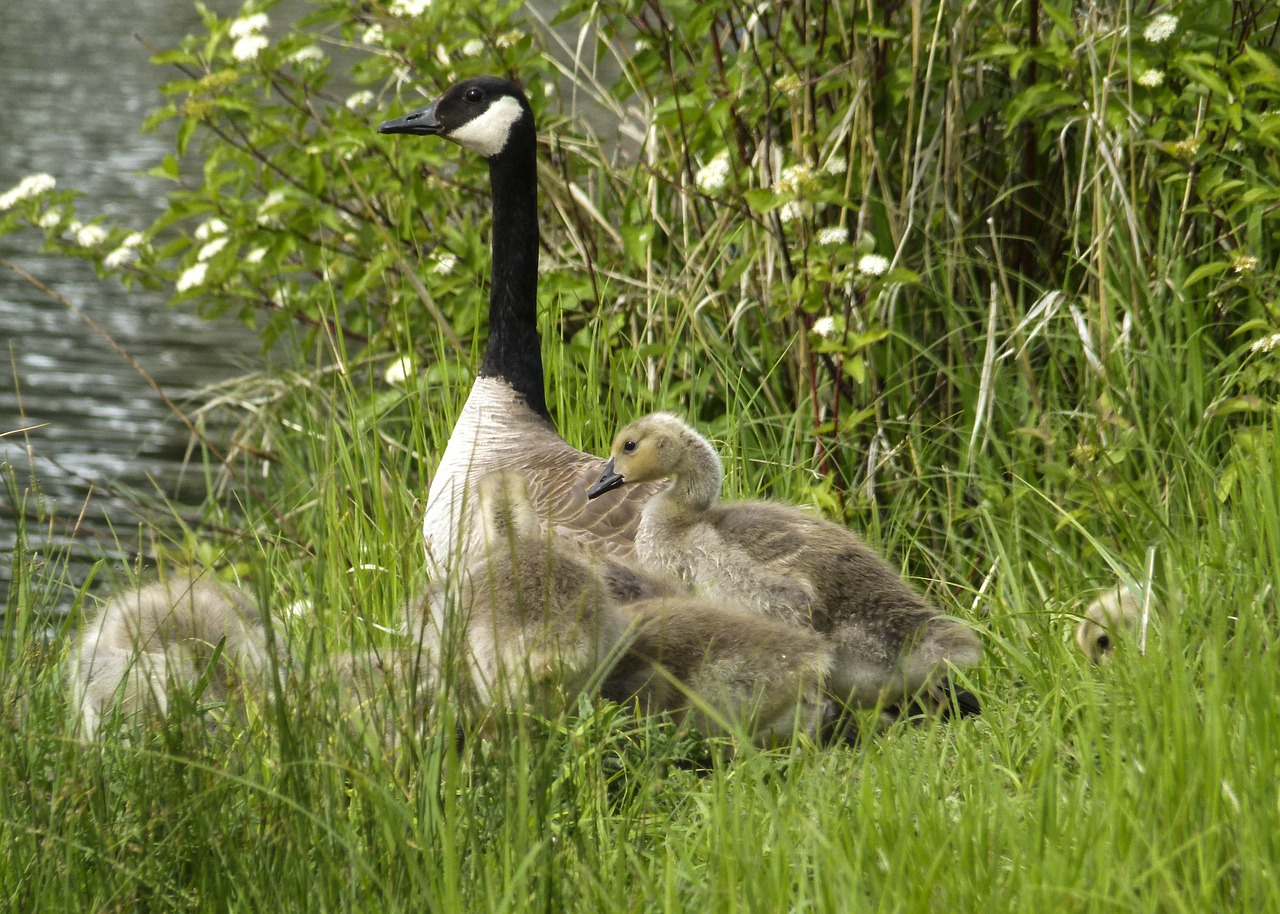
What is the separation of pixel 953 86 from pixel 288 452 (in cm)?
341

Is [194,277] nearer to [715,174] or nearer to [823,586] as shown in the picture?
[715,174]

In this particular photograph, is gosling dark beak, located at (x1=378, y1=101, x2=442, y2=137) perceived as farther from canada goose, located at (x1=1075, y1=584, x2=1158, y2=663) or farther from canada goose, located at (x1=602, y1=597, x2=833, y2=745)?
canada goose, located at (x1=1075, y1=584, x2=1158, y2=663)

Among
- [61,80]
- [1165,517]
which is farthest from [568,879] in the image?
[61,80]

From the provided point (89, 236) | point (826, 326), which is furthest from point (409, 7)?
point (826, 326)

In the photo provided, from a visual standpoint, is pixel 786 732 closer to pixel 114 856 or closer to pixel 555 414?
pixel 114 856

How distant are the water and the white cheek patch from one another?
69.3 inches

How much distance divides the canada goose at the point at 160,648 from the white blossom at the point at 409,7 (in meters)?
2.73

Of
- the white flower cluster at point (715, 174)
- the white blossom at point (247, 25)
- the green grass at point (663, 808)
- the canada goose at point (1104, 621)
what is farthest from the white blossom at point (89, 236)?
the canada goose at point (1104, 621)

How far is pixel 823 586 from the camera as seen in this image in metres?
3.90

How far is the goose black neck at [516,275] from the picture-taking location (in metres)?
5.34

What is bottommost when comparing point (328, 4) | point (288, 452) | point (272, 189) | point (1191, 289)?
point (288, 452)

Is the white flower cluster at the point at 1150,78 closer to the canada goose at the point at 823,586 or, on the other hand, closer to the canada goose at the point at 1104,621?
the canada goose at the point at 1104,621

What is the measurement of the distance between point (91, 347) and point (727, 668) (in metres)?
10.3

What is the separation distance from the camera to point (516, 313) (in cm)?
548
